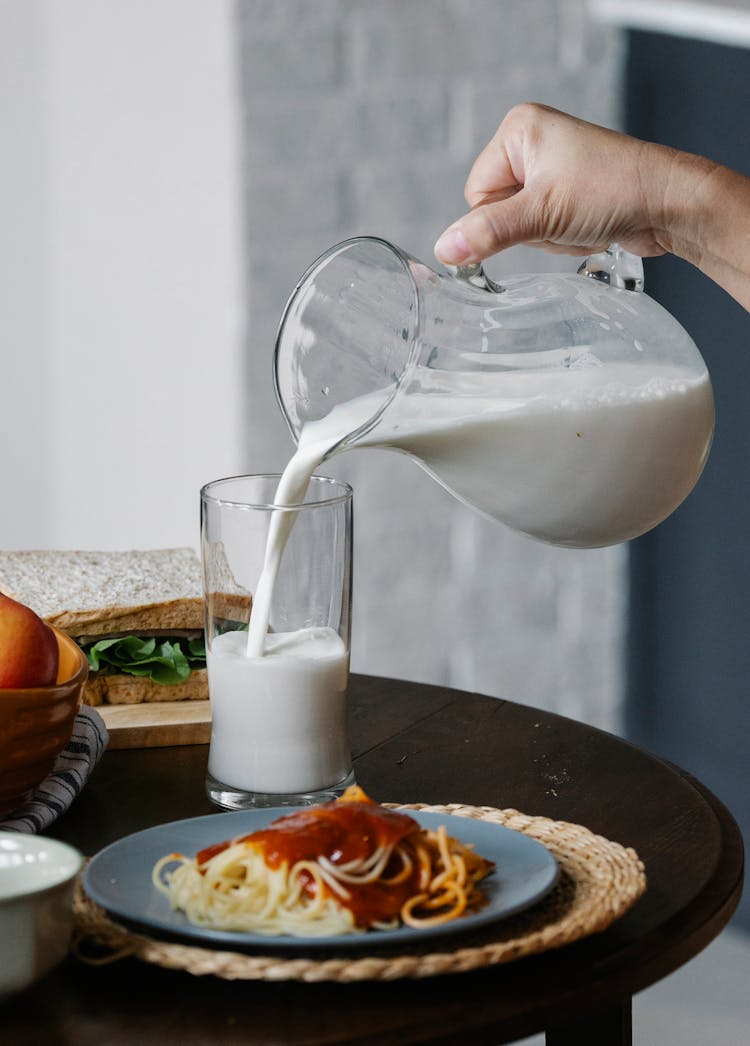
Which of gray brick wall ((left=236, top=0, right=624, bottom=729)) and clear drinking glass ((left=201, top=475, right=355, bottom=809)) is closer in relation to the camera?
clear drinking glass ((left=201, top=475, right=355, bottom=809))

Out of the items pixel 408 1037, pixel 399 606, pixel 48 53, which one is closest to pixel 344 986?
pixel 408 1037

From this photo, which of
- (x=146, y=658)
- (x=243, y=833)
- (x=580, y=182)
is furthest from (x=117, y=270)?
(x=243, y=833)

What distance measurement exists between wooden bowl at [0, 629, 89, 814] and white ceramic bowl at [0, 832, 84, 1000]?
0.17 m

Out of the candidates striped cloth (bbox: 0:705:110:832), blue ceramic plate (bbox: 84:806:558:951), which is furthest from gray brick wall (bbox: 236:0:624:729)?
blue ceramic plate (bbox: 84:806:558:951)

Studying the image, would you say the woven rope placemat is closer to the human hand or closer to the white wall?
the human hand

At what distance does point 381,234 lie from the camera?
2402 millimetres

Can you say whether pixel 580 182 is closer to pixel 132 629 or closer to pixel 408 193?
pixel 132 629

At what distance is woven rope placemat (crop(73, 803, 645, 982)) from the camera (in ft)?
2.13

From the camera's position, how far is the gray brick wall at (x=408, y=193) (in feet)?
7.68

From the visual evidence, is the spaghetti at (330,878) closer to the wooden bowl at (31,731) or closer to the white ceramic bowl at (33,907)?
the white ceramic bowl at (33,907)

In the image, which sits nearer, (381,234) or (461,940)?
(461,940)

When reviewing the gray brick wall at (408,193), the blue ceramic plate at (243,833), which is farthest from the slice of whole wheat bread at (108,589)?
the gray brick wall at (408,193)

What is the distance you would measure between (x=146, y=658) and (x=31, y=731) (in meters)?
0.33

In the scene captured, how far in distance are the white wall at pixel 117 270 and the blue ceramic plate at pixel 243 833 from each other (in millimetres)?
1647
